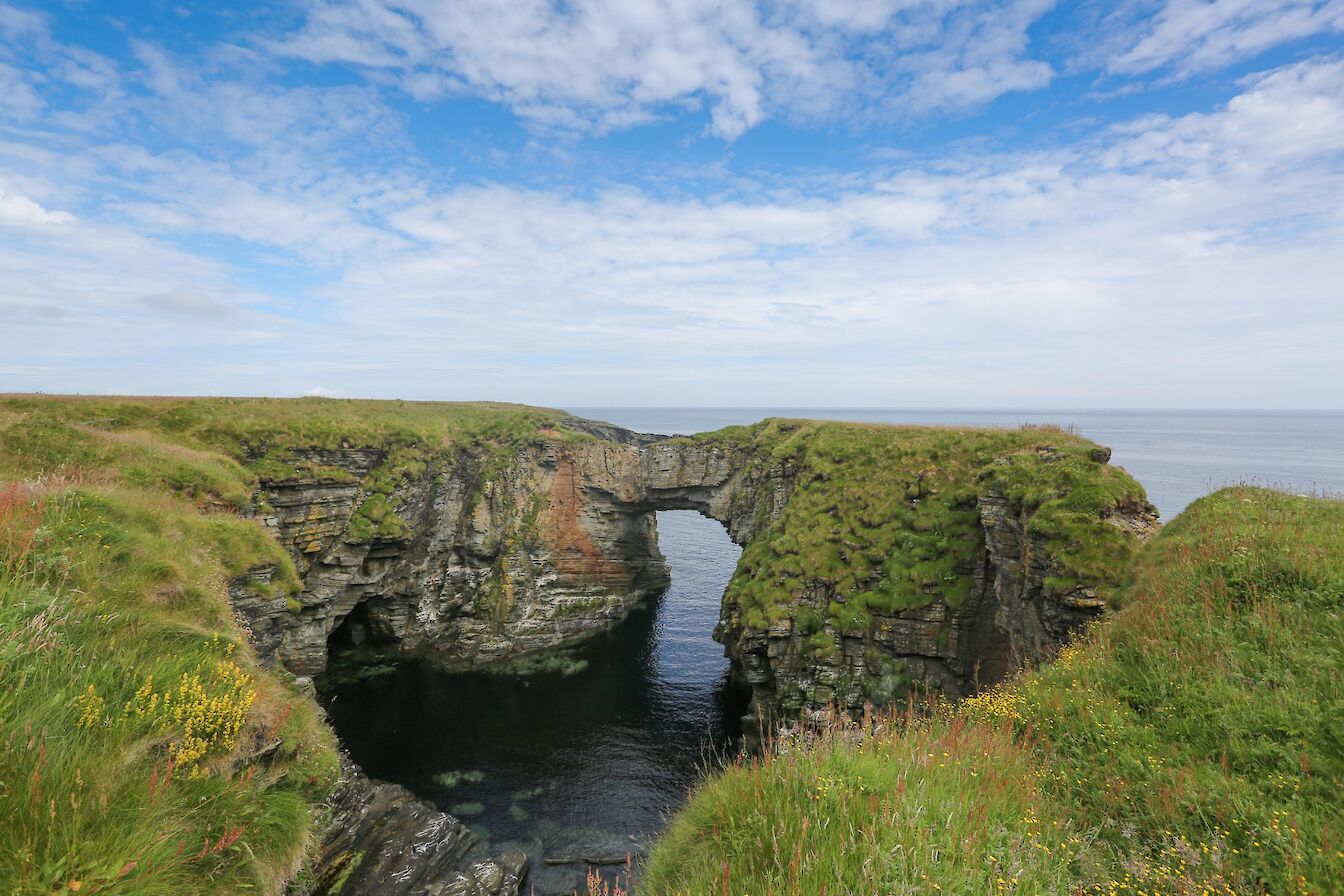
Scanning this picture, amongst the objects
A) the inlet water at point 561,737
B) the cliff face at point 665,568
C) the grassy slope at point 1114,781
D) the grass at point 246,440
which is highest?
the grass at point 246,440

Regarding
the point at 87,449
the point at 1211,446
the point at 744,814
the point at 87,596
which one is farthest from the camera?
the point at 1211,446

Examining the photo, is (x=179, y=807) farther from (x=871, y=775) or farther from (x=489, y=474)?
(x=489, y=474)

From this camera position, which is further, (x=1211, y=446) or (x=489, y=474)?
(x=1211, y=446)

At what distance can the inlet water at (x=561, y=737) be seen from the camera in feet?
92.0

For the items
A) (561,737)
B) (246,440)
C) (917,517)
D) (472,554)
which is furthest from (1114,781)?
(472,554)

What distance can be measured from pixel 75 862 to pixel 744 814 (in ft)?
21.2

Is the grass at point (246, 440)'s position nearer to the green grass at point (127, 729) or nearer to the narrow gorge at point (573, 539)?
the narrow gorge at point (573, 539)

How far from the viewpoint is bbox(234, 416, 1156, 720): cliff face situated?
2630 cm

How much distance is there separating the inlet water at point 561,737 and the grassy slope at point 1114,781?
58.8 feet

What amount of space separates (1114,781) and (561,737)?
34.8 meters

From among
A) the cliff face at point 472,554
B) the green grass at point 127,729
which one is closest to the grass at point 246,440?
the cliff face at point 472,554

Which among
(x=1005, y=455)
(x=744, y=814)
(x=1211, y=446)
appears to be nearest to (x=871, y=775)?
(x=744, y=814)

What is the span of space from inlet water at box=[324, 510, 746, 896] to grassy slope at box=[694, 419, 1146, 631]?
1054 cm

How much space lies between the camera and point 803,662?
30.5 m
